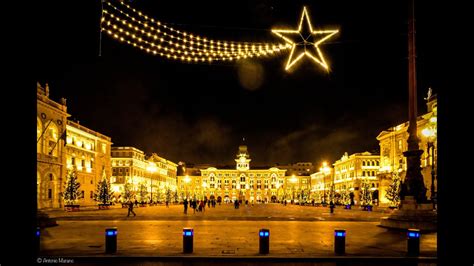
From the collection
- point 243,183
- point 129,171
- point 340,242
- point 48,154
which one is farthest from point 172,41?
point 243,183

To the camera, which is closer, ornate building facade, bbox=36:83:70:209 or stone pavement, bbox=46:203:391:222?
stone pavement, bbox=46:203:391:222

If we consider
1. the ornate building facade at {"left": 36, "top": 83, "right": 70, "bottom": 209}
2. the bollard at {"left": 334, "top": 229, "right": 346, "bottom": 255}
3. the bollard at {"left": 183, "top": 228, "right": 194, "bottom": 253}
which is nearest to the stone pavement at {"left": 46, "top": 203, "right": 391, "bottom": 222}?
the ornate building facade at {"left": 36, "top": 83, "right": 70, "bottom": 209}

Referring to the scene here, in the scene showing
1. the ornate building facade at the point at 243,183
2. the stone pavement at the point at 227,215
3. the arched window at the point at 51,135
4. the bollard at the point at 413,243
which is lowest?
the ornate building facade at the point at 243,183

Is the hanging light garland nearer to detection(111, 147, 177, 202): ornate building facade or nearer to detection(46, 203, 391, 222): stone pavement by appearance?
detection(46, 203, 391, 222): stone pavement

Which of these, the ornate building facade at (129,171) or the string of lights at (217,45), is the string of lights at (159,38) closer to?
the string of lights at (217,45)

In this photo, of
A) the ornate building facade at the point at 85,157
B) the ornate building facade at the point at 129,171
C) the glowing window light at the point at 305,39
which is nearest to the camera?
the glowing window light at the point at 305,39

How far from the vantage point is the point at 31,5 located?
3658mm

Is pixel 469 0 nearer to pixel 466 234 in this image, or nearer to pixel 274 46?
pixel 466 234

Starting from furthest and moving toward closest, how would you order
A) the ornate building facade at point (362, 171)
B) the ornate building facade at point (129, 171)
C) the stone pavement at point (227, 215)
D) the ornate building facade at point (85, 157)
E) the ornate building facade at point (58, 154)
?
the ornate building facade at point (362, 171) < the ornate building facade at point (129, 171) < the ornate building facade at point (85, 157) < the ornate building facade at point (58, 154) < the stone pavement at point (227, 215)

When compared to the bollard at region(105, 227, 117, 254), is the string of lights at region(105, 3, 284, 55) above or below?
above

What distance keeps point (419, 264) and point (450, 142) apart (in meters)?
10.0

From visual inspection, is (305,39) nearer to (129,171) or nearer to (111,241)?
(111,241)

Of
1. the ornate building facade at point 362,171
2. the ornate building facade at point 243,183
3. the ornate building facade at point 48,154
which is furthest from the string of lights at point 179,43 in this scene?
the ornate building facade at point 243,183

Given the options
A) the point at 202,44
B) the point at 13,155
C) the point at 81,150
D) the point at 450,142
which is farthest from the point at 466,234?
the point at 81,150
